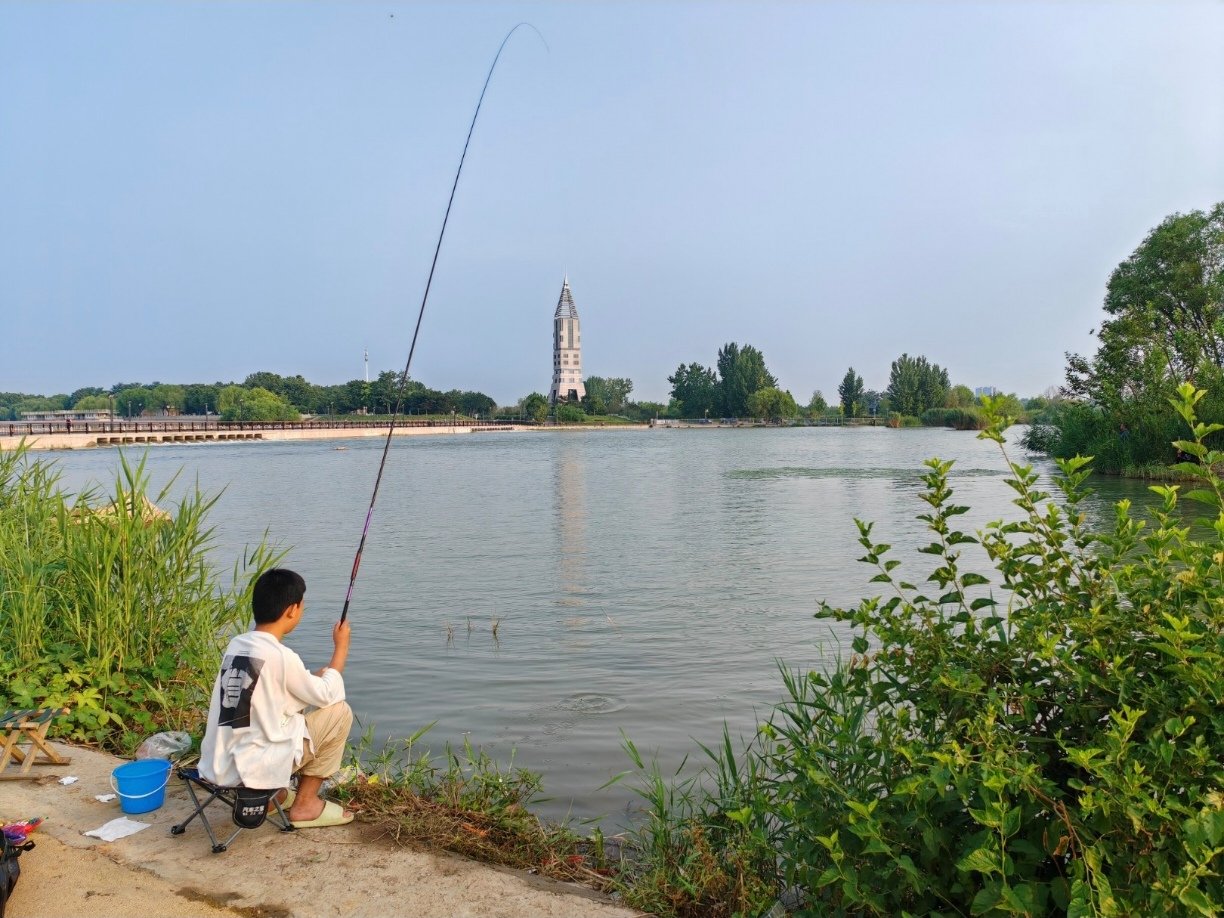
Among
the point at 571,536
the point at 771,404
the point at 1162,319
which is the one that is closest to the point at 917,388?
the point at 771,404

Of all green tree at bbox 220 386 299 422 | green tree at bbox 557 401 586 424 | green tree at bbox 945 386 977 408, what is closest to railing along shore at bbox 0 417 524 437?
green tree at bbox 220 386 299 422

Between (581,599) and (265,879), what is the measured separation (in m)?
8.62

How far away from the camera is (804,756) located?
352 cm

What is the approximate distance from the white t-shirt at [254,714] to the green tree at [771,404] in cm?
15184

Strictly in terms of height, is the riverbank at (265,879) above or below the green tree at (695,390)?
below

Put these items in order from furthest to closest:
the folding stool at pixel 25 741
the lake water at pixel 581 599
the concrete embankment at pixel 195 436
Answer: the concrete embankment at pixel 195 436 → the lake water at pixel 581 599 → the folding stool at pixel 25 741

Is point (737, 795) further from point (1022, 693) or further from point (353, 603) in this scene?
point (353, 603)

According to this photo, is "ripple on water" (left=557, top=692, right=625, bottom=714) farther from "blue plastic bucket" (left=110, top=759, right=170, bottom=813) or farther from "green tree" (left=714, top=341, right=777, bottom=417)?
"green tree" (left=714, top=341, right=777, bottom=417)

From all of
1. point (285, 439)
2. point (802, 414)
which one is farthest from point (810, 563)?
point (802, 414)

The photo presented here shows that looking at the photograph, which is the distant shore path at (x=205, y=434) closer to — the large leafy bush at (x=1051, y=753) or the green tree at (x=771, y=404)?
the green tree at (x=771, y=404)

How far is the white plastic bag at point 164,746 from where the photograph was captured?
4922 millimetres

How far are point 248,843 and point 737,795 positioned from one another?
2408 mm

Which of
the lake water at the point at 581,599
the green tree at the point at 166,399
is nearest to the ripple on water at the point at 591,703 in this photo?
the lake water at the point at 581,599

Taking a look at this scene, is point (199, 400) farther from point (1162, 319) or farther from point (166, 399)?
point (1162, 319)
